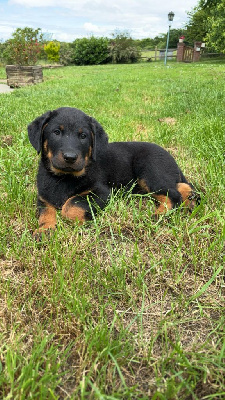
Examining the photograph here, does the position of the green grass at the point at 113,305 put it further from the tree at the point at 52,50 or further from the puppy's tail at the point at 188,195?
the tree at the point at 52,50

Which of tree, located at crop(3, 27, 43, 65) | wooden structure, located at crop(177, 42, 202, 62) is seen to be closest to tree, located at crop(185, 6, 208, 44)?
wooden structure, located at crop(177, 42, 202, 62)

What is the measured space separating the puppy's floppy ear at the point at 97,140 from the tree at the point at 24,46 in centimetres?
1355

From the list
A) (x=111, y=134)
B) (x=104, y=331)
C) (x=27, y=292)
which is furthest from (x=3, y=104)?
(x=104, y=331)

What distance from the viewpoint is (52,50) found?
35.4 metres

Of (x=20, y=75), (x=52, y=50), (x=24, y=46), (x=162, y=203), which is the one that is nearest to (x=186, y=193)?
(x=162, y=203)

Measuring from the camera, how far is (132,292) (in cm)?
192

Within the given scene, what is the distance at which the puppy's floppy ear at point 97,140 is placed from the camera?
9.21ft

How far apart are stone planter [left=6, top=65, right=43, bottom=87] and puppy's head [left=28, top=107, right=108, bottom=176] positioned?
11.2 meters

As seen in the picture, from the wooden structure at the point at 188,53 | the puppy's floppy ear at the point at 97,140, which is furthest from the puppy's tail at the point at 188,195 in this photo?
the wooden structure at the point at 188,53

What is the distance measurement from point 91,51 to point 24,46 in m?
27.0

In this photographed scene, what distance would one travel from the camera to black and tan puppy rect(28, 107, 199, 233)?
262 centimetres

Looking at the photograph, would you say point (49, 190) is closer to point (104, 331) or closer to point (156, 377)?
point (104, 331)

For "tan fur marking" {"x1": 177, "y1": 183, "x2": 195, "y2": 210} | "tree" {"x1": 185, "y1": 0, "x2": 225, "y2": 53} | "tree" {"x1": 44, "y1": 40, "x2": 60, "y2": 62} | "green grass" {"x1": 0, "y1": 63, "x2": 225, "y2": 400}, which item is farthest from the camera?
"tree" {"x1": 44, "y1": 40, "x2": 60, "y2": 62}

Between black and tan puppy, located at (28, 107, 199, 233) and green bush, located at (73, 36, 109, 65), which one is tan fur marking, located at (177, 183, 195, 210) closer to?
black and tan puppy, located at (28, 107, 199, 233)
